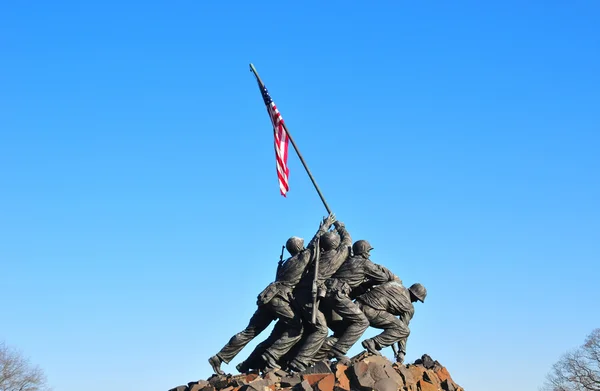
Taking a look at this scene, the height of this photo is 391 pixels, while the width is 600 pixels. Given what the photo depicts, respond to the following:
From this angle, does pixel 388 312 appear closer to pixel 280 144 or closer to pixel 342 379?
pixel 342 379

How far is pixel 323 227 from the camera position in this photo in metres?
17.7

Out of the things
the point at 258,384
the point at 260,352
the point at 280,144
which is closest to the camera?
the point at 258,384

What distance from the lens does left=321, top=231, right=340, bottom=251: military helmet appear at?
57.2 feet

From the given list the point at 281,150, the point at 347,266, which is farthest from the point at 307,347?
the point at 281,150

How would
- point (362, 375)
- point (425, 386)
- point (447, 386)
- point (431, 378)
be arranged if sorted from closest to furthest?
point (362, 375), point (425, 386), point (431, 378), point (447, 386)

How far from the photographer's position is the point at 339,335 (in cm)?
1714

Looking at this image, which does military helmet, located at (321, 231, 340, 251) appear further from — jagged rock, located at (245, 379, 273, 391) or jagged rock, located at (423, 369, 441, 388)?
jagged rock, located at (245, 379, 273, 391)

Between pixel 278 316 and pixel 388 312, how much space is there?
7.99 ft

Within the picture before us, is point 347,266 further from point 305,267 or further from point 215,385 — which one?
point 215,385

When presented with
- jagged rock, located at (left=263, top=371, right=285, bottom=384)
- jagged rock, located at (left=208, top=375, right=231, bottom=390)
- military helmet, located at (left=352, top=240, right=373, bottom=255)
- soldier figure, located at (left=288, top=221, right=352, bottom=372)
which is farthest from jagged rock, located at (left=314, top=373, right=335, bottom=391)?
military helmet, located at (left=352, top=240, right=373, bottom=255)

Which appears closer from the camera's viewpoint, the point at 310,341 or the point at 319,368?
the point at 319,368

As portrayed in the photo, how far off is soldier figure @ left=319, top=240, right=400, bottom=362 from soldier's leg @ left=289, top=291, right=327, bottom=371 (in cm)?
32

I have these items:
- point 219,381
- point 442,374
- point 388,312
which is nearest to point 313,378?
point 219,381

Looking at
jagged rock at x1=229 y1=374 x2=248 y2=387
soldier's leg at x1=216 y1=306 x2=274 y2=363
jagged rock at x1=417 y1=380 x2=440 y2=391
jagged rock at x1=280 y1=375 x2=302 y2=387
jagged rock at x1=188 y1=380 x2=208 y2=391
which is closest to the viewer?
jagged rock at x1=280 y1=375 x2=302 y2=387
